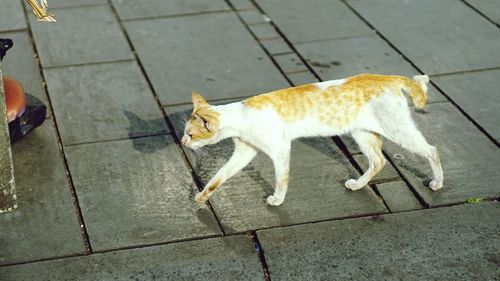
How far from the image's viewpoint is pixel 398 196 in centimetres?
551

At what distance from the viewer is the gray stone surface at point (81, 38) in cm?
774

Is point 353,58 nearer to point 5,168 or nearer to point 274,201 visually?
point 274,201

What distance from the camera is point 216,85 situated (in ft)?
23.6

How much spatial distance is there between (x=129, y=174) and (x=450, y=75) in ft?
11.4

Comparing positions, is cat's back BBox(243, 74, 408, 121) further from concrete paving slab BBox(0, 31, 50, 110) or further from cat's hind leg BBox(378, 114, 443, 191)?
concrete paving slab BBox(0, 31, 50, 110)

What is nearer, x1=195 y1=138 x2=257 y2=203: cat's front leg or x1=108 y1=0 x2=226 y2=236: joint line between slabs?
x1=195 y1=138 x2=257 y2=203: cat's front leg

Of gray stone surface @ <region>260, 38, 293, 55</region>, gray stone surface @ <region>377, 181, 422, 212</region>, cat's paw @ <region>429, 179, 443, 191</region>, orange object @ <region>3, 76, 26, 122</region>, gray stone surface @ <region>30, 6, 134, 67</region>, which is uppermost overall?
cat's paw @ <region>429, 179, 443, 191</region>

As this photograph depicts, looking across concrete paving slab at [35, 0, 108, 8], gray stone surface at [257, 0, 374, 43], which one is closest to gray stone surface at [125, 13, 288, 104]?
gray stone surface at [257, 0, 374, 43]

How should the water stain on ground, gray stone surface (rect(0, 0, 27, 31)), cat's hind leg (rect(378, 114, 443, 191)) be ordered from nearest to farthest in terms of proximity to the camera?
cat's hind leg (rect(378, 114, 443, 191)) < the water stain on ground < gray stone surface (rect(0, 0, 27, 31))

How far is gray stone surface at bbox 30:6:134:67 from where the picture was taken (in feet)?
25.4

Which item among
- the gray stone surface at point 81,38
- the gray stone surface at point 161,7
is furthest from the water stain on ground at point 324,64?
the gray stone surface at point 81,38

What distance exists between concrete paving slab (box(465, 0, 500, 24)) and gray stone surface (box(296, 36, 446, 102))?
1588mm

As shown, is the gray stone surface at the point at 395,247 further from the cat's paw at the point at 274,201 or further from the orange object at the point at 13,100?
the orange object at the point at 13,100

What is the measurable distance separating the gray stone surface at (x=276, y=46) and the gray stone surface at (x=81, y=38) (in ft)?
4.92
